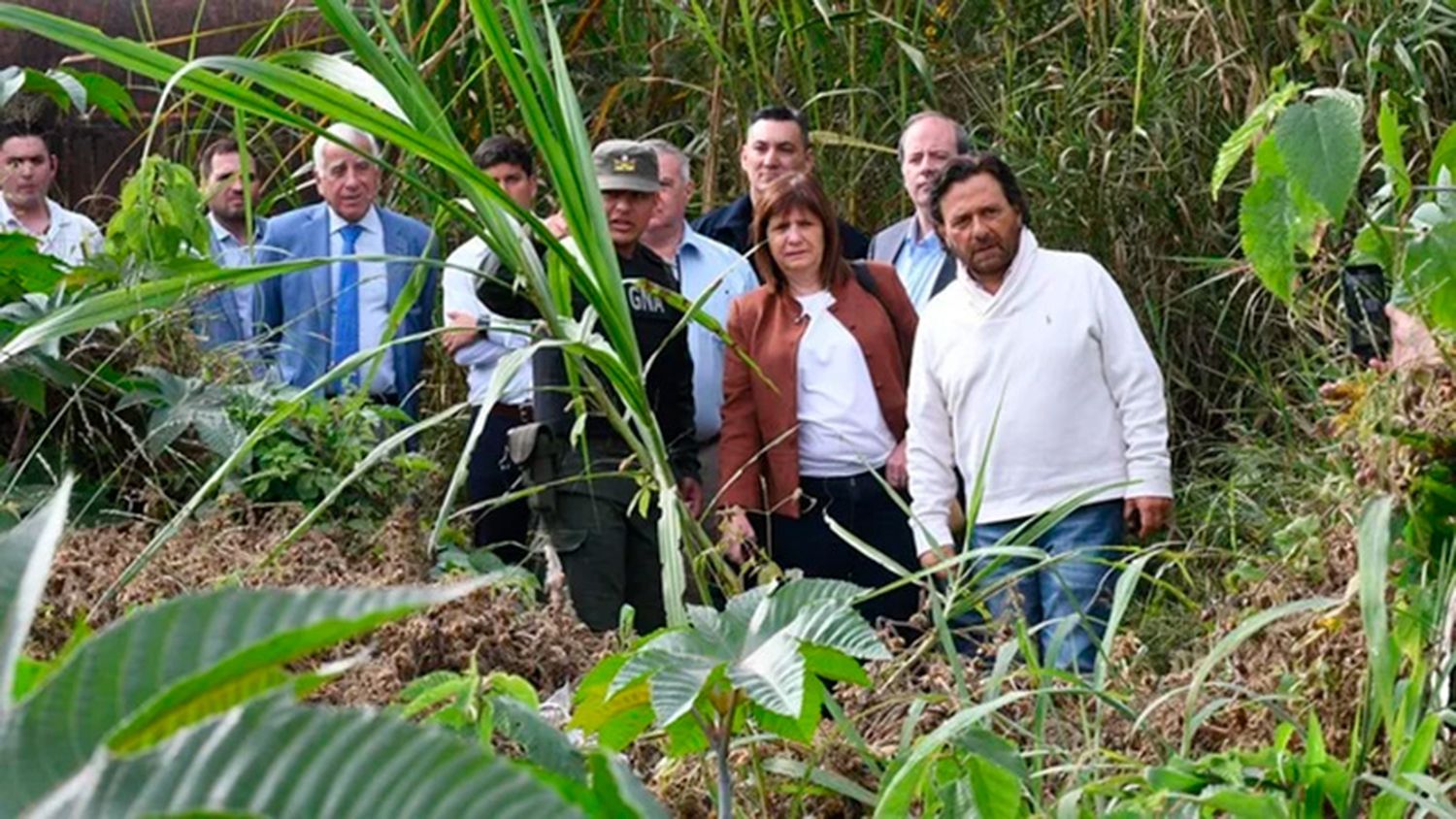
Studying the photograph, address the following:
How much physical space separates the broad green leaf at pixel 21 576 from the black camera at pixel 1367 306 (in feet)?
8.55

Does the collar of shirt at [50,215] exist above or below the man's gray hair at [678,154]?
below

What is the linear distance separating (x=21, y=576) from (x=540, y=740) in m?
1.27

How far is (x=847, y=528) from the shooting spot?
5.32 metres

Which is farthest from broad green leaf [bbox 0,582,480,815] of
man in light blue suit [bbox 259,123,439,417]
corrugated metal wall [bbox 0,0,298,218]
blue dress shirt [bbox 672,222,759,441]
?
corrugated metal wall [bbox 0,0,298,218]

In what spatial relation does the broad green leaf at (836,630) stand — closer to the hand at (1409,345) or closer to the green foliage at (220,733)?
the hand at (1409,345)

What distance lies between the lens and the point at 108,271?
170 inches

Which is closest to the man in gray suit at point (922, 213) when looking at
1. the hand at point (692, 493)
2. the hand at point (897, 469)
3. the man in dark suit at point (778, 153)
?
the man in dark suit at point (778, 153)

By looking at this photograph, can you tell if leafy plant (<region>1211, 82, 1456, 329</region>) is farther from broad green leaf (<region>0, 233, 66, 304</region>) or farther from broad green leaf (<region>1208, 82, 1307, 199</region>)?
broad green leaf (<region>0, 233, 66, 304</region>)

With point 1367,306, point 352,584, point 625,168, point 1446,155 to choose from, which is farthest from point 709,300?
point 1446,155

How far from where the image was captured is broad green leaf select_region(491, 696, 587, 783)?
1.94 metres

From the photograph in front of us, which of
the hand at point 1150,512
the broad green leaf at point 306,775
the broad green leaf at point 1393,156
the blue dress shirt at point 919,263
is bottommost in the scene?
the hand at point 1150,512

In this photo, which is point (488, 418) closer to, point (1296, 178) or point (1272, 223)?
point (1272, 223)

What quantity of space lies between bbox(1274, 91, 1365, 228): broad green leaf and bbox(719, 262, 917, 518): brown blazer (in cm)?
278

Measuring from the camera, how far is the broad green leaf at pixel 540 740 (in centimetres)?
194
